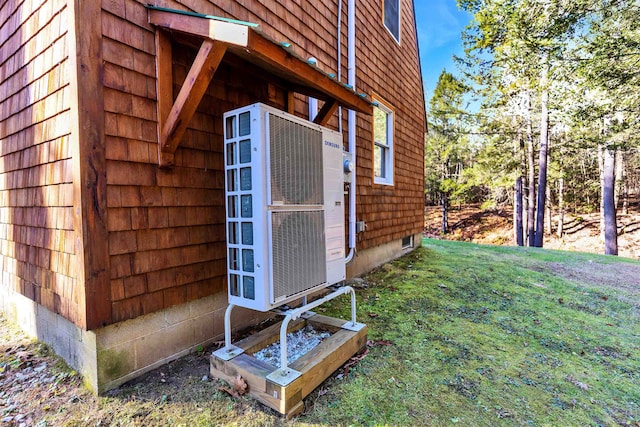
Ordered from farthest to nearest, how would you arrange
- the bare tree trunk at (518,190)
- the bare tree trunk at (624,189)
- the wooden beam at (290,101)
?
the bare tree trunk at (624,189) < the bare tree trunk at (518,190) < the wooden beam at (290,101)

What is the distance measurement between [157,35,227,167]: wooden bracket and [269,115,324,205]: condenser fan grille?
53cm

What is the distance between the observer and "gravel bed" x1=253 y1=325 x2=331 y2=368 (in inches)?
94.7

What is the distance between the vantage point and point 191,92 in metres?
2.07

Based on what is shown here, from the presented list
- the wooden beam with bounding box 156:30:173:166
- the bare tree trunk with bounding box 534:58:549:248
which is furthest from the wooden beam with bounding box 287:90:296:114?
the bare tree trunk with bounding box 534:58:549:248

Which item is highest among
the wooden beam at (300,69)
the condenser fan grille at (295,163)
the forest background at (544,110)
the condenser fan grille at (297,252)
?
the forest background at (544,110)

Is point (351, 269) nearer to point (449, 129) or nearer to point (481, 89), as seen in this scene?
point (481, 89)

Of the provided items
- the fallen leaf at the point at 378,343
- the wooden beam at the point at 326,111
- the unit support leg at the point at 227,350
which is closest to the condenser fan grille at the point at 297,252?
the unit support leg at the point at 227,350

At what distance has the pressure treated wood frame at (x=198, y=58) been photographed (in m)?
1.84

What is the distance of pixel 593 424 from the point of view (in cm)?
190

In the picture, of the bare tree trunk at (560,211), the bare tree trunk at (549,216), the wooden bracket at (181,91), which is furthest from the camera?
the bare tree trunk at (549,216)

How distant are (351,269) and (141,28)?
381cm

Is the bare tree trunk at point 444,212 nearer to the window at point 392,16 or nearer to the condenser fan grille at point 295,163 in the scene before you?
the window at point 392,16

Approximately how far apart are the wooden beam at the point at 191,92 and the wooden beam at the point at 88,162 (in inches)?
15.9

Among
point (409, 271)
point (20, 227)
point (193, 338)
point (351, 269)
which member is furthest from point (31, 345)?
point (409, 271)
